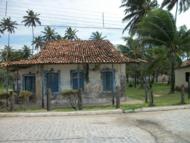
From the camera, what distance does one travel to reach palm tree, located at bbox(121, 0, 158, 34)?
174 feet

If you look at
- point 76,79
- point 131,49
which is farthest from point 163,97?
point 131,49

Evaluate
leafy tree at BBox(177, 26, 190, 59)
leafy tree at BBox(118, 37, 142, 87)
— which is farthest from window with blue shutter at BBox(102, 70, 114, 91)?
leafy tree at BBox(118, 37, 142, 87)

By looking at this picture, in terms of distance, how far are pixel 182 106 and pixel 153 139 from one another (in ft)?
32.7

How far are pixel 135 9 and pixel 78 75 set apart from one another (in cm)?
2571

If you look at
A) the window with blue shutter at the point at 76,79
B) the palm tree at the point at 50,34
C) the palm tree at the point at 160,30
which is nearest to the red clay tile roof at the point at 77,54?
the window with blue shutter at the point at 76,79

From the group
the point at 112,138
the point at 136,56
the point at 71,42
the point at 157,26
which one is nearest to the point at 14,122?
the point at 112,138

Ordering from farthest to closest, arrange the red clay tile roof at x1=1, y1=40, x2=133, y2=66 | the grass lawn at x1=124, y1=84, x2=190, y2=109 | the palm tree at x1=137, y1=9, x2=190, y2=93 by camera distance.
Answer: the palm tree at x1=137, y1=9, x2=190, y2=93
the red clay tile roof at x1=1, y1=40, x2=133, y2=66
the grass lawn at x1=124, y1=84, x2=190, y2=109

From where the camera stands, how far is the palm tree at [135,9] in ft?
174

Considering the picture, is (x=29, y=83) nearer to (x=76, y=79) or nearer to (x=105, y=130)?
(x=76, y=79)

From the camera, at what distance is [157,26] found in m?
38.9

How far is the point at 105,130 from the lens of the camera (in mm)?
14352

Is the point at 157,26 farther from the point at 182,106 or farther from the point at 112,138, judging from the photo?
the point at 112,138

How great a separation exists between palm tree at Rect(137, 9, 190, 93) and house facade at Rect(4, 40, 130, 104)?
859cm

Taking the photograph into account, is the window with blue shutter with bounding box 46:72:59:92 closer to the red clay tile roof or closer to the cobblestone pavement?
the red clay tile roof
